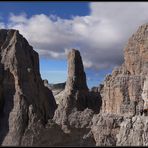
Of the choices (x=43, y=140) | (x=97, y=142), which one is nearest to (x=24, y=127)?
(x=43, y=140)

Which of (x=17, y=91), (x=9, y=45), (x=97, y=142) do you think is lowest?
(x=97, y=142)

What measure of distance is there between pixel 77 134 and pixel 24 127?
848cm

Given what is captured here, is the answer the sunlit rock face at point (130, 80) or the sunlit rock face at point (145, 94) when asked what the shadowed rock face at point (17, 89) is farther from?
the sunlit rock face at point (145, 94)

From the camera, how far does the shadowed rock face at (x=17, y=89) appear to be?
1414 inches

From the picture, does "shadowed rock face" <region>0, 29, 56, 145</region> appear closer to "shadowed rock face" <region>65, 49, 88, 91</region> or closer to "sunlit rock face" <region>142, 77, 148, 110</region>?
"sunlit rock face" <region>142, 77, 148, 110</region>

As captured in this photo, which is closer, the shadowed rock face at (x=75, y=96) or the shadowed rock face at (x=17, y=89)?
the shadowed rock face at (x=17, y=89)

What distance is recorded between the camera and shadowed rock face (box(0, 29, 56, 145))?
3591 centimetres

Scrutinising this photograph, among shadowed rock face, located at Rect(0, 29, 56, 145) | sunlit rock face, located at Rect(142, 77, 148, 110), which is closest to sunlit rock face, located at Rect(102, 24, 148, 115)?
sunlit rock face, located at Rect(142, 77, 148, 110)

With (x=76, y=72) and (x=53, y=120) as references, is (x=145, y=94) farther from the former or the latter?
(x=76, y=72)

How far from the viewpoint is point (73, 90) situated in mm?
63688

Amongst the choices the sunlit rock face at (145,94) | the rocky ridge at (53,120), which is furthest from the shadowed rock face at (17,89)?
the sunlit rock face at (145,94)

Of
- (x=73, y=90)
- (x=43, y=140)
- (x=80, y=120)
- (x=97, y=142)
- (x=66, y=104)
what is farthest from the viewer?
(x=73, y=90)

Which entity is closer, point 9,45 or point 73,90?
point 9,45

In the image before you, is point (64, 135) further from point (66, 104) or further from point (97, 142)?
point (66, 104)
